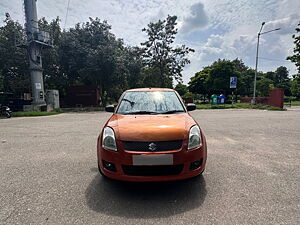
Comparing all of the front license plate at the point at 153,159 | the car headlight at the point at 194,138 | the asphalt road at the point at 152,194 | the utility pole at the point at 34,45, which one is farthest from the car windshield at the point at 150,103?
the utility pole at the point at 34,45

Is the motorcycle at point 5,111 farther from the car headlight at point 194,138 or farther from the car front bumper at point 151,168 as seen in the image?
the car headlight at point 194,138

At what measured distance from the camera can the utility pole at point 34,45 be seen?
15.2m

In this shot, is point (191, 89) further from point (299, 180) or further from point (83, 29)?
point (299, 180)

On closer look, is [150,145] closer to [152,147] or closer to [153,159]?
[152,147]

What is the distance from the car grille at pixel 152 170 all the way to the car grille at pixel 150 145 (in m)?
0.22

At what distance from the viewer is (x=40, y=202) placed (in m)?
2.36

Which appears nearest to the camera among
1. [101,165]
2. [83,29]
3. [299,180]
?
[101,165]

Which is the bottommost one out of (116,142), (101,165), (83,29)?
(101,165)

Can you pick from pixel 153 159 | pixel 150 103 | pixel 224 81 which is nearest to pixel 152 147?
pixel 153 159

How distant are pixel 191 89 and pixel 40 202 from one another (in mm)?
46077

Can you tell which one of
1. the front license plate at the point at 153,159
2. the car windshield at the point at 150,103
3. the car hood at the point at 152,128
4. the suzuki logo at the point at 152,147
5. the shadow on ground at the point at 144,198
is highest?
the car windshield at the point at 150,103

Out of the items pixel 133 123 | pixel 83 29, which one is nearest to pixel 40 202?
pixel 133 123

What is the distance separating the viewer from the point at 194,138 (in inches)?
98.0

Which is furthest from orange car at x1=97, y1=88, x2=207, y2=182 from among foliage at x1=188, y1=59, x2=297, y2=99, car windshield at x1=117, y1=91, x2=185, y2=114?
foliage at x1=188, y1=59, x2=297, y2=99
